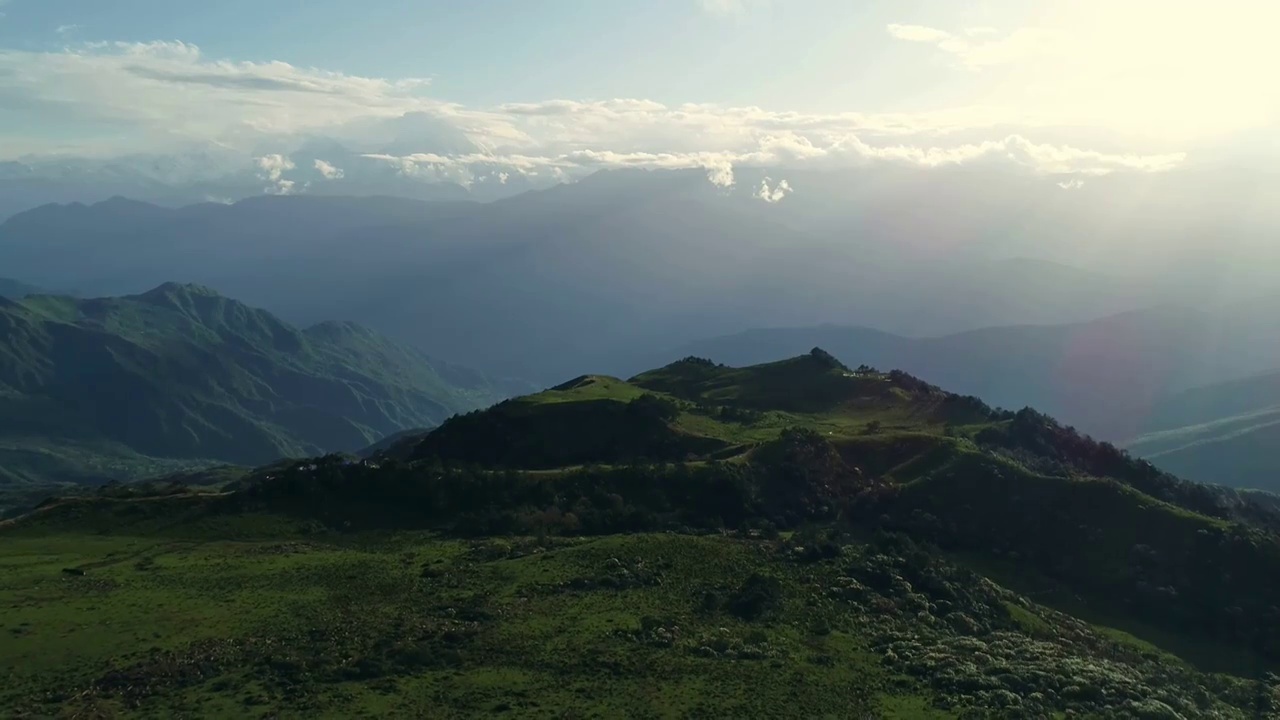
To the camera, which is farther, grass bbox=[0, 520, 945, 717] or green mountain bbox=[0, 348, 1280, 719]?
green mountain bbox=[0, 348, 1280, 719]

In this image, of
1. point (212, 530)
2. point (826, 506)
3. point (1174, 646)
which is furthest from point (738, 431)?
point (212, 530)

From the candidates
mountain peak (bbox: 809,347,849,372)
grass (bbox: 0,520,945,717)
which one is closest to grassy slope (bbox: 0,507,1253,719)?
grass (bbox: 0,520,945,717)

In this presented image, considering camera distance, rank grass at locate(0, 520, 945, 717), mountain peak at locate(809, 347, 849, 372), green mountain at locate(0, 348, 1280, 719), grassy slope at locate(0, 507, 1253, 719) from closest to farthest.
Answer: grass at locate(0, 520, 945, 717), grassy slope at locate(0, 507, 1253, 719), green mountain at locate(0, 348, 1280, 719), mountain peak at locate(809, 347, 849, 372)

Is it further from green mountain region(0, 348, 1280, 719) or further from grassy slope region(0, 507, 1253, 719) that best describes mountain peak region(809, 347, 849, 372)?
grassy slope region(0, 507, 1253, 719)

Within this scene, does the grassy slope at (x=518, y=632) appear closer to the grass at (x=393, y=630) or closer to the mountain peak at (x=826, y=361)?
the grass at (x=393, y=630)

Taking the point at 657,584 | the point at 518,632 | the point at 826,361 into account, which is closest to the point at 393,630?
the point at 518,632

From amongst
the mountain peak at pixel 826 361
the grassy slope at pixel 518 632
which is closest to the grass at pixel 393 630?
the grassy slope at pixel 518 632

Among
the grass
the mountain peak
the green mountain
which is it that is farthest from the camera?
the mountain peak

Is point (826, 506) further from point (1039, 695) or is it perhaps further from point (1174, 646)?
point (1039, 695)
